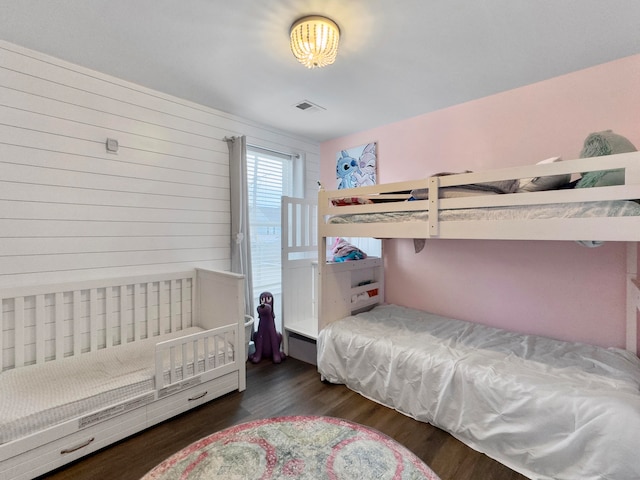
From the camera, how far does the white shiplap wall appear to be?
1865mm

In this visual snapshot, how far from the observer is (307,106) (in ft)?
8.66

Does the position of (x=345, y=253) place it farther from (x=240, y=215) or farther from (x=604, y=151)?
(x=604, y=151)

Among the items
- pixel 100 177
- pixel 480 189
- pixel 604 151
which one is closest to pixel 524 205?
pixel 480 189

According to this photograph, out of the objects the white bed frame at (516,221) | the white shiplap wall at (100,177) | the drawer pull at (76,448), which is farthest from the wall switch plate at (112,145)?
the drawer pull at (76,448)

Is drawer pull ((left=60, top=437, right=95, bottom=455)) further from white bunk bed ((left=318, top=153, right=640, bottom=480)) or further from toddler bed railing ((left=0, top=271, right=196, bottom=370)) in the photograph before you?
white bunk bed ((left=318, top=153, right=640, bottom=480))

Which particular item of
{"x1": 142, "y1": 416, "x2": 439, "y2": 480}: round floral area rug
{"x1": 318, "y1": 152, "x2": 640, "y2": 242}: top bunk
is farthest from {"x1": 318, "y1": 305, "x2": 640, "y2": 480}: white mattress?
{"x1": 318, "y1": 152, "x2": 640, "y2": 242}: top bunk

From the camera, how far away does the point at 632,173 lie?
1271 millimetres

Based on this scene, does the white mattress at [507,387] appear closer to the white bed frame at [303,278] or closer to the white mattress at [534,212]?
the white bed frame at [303,278]

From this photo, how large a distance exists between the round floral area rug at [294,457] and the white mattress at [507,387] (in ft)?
1.77

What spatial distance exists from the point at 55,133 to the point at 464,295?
130 inches

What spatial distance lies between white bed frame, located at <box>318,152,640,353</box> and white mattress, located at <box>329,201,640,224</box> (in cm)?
3

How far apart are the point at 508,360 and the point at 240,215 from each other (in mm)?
2327

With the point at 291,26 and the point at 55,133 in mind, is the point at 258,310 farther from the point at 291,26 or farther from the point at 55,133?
the point at 291,26

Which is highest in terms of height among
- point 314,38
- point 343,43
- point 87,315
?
point 343,43
